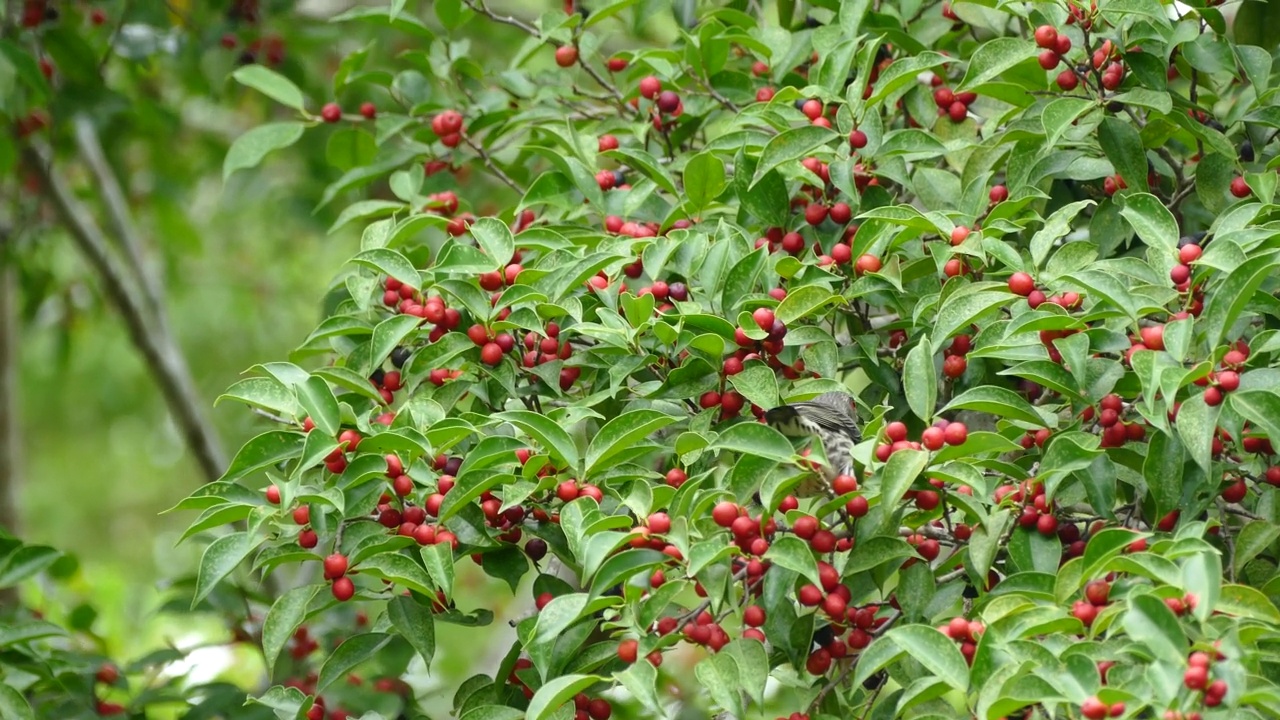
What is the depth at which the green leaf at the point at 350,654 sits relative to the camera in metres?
2.02

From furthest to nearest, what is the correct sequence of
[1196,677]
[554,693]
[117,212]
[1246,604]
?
1. [117,212]
2. [554,693]
3. [1246,604]
4. [1196,677]

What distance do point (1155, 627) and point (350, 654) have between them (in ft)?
3.92

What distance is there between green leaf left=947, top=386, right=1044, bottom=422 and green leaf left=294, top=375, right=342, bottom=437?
0.87 metres

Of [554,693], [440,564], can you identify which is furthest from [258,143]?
[554,693]

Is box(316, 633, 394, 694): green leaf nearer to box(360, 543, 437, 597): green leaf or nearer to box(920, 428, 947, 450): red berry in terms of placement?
box(360, 543, 437, 597): green leaf

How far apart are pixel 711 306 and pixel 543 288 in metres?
0.27

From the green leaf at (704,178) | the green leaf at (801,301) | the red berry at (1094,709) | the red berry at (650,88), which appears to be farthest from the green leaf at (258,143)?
the red berry at (1094,709)

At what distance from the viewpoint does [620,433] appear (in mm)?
1887

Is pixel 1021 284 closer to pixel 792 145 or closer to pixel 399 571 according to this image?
pixel 792 145

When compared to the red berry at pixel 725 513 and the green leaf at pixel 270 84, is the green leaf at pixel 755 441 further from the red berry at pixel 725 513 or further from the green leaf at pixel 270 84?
the green leaf at pixel 270 84

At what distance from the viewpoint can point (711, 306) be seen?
212 centimetres

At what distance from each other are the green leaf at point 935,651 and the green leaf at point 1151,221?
678 millimetres

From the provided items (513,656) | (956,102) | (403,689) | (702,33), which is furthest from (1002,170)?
(403,689)

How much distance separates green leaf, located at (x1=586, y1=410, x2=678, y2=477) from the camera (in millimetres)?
1868
